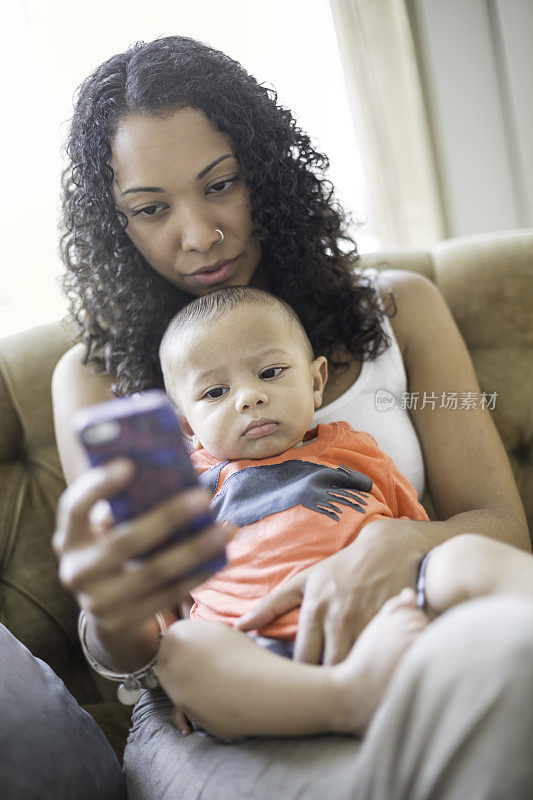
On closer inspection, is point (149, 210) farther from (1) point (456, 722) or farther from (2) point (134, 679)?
(1) point (456, 722)

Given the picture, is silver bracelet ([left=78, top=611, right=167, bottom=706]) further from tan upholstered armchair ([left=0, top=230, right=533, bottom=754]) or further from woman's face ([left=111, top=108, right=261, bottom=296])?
woman's face ([left=111, top=108, right=261, bottom=296])

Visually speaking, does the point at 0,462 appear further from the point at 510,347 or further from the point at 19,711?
the point at 510,347

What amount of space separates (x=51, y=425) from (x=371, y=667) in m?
0.97

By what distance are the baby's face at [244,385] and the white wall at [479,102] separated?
1.71 metres

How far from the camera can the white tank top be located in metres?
1.33

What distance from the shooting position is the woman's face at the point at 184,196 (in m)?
1.24

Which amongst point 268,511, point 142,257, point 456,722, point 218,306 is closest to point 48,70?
point 142,257

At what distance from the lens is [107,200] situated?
135 centimetres

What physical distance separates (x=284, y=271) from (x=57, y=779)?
96cm

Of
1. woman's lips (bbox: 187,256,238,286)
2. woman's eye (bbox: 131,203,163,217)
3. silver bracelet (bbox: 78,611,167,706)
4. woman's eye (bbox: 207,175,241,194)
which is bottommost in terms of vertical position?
silver bracelet (bbox: 78,611,167,706)

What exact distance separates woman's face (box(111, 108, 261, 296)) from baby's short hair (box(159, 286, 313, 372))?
9cm

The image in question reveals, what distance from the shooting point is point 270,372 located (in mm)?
1174

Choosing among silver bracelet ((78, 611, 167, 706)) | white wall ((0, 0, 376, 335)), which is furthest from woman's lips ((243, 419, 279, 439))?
white wall ((0, 0, 376, 335))

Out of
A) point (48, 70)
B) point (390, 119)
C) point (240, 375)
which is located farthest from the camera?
point (390, 119)
